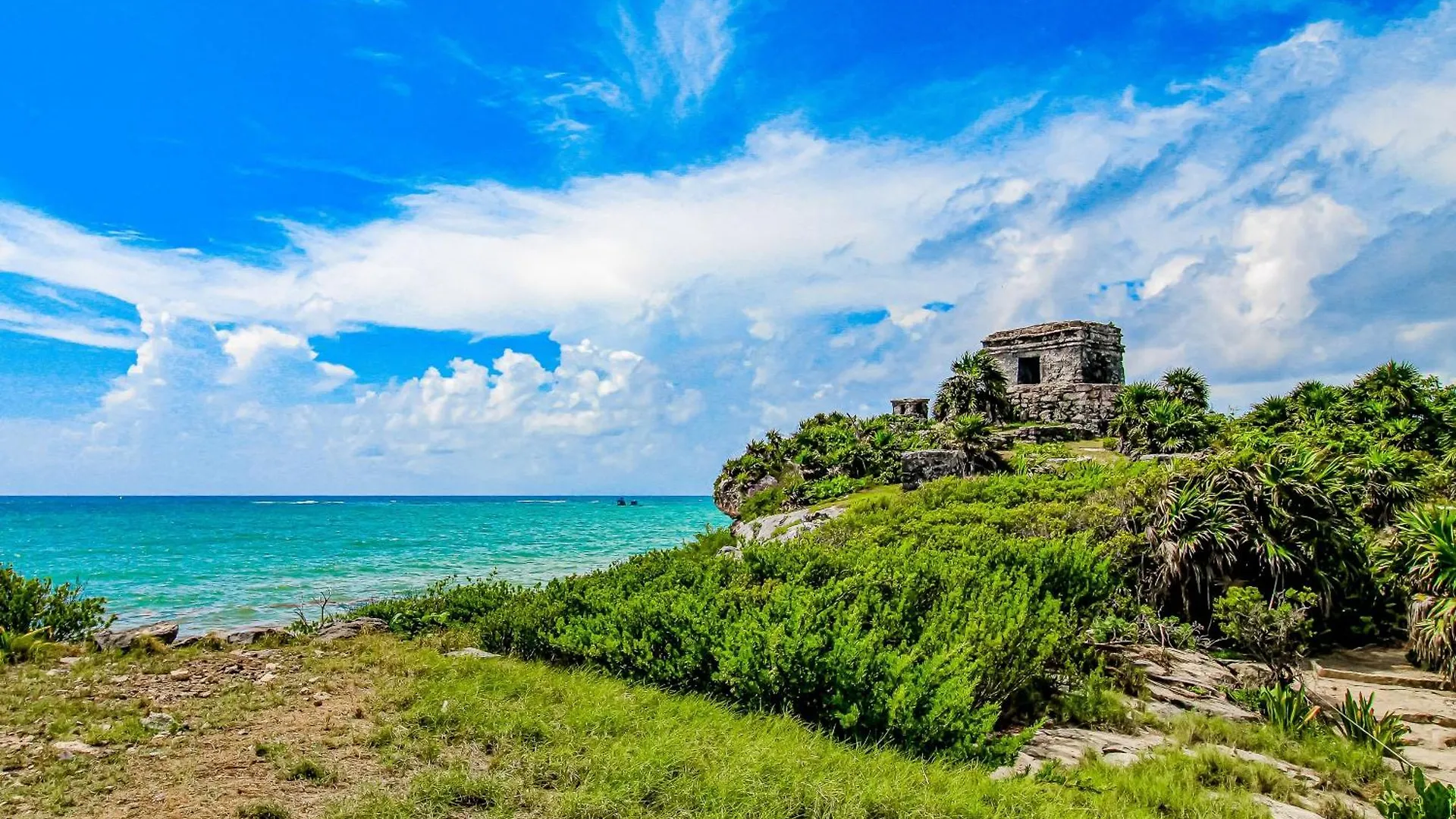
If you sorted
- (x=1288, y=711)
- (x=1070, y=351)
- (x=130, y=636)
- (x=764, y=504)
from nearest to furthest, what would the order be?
(x=1288, y=711) → (x=130, y=636) → (x=764, y=504) → (x=1070, y=351)

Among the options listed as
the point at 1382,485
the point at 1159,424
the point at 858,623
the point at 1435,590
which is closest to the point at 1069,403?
the point at 1159,424

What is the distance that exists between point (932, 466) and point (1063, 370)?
60.2 feet

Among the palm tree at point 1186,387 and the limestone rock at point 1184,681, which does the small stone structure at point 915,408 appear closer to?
the palm tree at point 1186,387

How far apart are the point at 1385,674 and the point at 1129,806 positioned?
20.2 ft

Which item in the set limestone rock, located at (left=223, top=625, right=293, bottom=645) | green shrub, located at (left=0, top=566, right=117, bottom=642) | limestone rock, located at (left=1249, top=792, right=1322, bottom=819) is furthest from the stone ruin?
green shrub, located at (left=0, top=566, right=117, bottom=642)

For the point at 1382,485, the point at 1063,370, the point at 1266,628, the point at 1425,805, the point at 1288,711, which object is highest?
the point at 1063,370

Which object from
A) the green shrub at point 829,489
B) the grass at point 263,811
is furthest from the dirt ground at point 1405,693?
the green shrub at point 829,489

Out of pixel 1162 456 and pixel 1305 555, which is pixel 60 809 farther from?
pixel 1162 456

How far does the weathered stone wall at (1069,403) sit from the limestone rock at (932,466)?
13431 mm

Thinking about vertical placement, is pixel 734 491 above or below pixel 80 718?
above

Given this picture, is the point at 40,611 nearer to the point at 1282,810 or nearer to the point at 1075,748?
the point at 1075,748

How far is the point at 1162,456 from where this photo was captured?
64.8 ft

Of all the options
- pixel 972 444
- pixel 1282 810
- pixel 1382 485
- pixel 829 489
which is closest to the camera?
pixel 1282 810

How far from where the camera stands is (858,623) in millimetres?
6562
